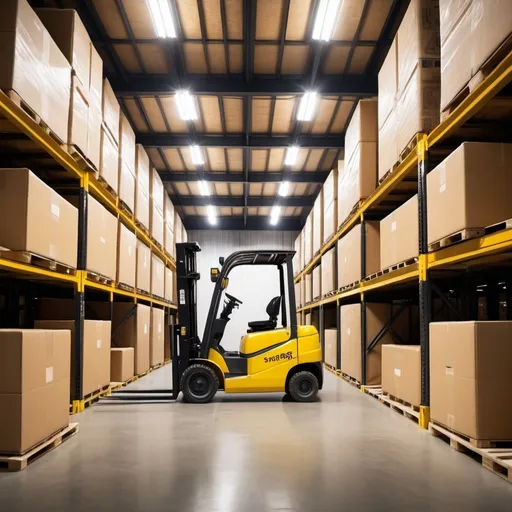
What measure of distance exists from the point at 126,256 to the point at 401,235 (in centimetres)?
466

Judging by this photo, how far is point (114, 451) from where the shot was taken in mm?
4840

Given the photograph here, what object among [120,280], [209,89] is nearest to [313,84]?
[209,89]

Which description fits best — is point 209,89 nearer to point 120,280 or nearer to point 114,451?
point 120,280

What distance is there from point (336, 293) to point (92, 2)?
6662 millimetres

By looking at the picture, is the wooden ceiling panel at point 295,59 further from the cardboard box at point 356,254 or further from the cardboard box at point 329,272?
the cardboard box at point 329,272

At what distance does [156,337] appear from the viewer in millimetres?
13195

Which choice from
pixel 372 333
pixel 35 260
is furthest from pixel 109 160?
pixel 372 333

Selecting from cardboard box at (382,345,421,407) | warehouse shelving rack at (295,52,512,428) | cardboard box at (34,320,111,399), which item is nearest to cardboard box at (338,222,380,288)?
warehouse shelving rack at (295,52,512,428)

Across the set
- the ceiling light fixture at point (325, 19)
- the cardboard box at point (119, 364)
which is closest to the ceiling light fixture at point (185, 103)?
the ceiling light fixture at point (325, 19)

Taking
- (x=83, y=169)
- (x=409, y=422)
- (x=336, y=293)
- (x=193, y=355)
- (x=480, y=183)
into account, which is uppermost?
(x=83, y=169)

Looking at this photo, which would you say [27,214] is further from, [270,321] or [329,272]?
[329,272]

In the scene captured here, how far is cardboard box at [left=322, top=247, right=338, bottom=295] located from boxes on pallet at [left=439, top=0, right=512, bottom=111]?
22.3 ft

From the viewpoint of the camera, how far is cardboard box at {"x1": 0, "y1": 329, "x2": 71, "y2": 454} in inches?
168

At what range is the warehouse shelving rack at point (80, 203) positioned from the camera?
5.02m
